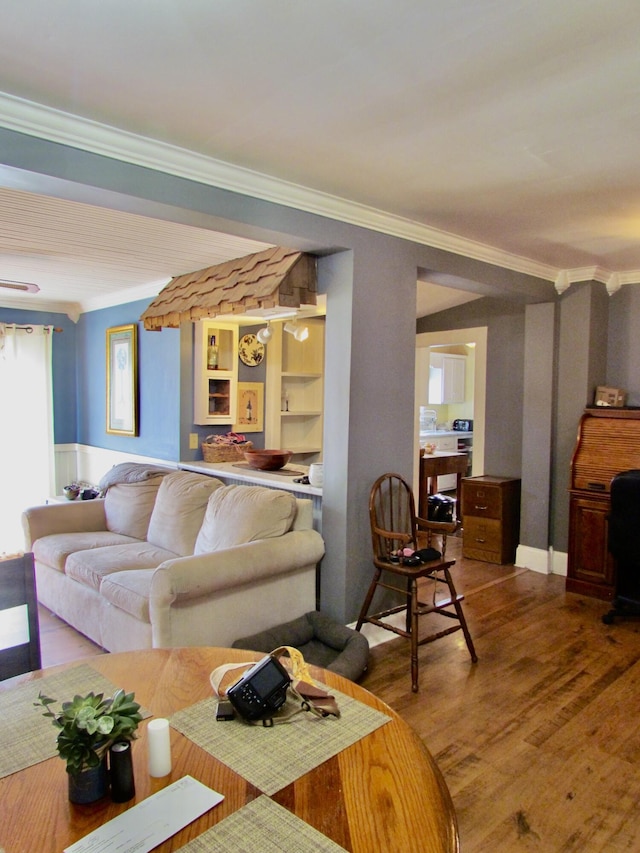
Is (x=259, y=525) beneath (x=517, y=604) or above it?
above

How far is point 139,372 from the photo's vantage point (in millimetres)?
5098

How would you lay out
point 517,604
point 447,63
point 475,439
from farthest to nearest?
point 475,439, point 517,604, point 447,63

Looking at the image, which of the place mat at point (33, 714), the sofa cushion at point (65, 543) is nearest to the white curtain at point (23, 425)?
the sofa cushion at point (65, 543)

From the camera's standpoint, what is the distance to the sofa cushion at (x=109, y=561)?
3.36m

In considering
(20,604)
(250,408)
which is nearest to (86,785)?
(20,604)

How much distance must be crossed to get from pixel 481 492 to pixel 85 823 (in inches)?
172

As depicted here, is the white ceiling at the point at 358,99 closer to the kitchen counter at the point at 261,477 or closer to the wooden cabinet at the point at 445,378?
the kitchen counter at the point at 261,477

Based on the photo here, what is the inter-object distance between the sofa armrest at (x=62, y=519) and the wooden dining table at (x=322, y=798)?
325cm

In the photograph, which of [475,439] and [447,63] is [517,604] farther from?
[447,63]

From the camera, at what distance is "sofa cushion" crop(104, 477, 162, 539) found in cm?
418

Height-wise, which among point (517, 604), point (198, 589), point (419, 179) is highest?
point (419, 179)

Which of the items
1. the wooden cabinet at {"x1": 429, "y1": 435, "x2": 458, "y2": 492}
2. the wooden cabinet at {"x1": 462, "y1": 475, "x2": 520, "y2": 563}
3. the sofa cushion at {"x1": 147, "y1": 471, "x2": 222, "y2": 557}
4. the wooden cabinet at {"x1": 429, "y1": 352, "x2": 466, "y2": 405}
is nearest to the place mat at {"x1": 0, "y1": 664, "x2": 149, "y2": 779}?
the sofa cushion at {"x1": 147, "y1": 471, "x2": 222, "y2": 557}

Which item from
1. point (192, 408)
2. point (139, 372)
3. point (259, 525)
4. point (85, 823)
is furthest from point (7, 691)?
point (139, 372)

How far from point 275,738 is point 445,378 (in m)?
7.64
